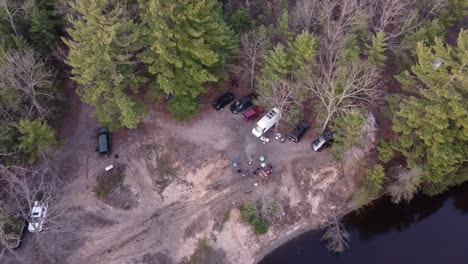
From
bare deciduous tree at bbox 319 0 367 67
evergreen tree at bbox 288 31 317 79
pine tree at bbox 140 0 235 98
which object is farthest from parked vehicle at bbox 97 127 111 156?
bare deciduous tree at bbox 319 0 367 67

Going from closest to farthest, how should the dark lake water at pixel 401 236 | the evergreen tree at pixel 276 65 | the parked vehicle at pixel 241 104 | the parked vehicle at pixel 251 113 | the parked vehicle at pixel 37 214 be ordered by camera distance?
the parked vehicle at pixel 37 214
the evergreen tree at pixel 276 65
the dark lake water at pixel 401 236
the parked vehicle at pixel 251 113
the parked vehicle at pixel 241 104

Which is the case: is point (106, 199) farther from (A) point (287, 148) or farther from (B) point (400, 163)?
(B) point (400, 163)

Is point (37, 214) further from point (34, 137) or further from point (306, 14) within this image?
point (306, 14)

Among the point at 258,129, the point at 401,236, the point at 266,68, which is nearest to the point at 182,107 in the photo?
the point at 258,129

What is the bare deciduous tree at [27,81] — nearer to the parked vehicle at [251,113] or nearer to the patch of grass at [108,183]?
the patch of grass at [108,183]

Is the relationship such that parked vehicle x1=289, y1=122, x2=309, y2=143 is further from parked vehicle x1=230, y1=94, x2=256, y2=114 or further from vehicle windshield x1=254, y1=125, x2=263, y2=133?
parked vehicle x1=230, y1=94, x2=256, y2=114

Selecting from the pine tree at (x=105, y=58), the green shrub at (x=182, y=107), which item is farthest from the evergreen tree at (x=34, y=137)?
the green shrub at (x=182, y=107)
